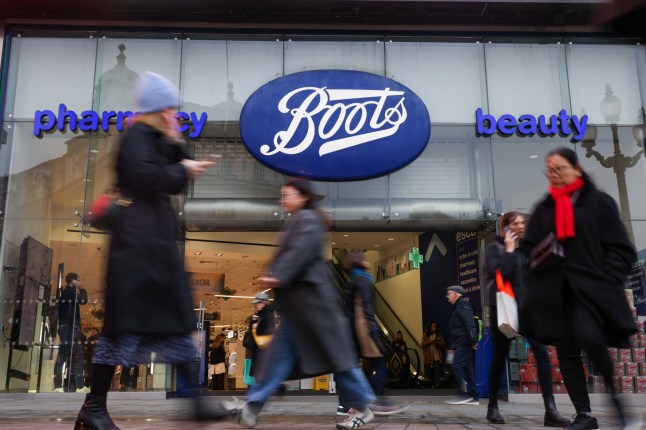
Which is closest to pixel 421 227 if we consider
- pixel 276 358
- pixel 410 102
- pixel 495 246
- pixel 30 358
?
pixel 410 102

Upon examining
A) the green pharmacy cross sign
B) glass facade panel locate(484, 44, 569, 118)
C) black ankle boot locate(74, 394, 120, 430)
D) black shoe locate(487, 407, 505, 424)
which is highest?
glass facade panel locate(484, 44, 569, 118)

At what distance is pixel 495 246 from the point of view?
5.73 metres

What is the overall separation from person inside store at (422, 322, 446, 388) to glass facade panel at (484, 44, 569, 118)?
573cm

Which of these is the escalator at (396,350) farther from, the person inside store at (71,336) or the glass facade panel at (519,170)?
the person inside store at (71,336)

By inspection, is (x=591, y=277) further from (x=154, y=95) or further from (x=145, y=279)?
(x=154, y=95)

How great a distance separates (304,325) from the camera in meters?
4.25

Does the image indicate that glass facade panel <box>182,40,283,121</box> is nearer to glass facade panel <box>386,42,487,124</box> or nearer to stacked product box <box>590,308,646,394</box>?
glass facade panel <box>386,42,487,124</box>

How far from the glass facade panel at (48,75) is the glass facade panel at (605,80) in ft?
28.7

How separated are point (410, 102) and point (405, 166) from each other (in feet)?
3.83

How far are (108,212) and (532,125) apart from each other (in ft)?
32.9

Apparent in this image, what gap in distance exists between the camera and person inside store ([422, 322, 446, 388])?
15.0m

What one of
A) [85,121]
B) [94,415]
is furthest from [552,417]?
[85,121]

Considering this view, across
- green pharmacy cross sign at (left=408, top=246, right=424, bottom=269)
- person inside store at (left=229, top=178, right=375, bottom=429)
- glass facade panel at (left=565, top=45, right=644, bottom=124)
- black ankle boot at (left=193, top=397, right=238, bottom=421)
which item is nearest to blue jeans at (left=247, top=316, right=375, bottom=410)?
person inside store at (left=229, top=178, right=375, bottom=429)

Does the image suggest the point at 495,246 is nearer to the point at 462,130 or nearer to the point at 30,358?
the point at 462,130
